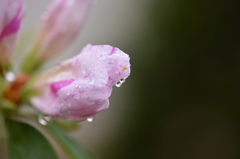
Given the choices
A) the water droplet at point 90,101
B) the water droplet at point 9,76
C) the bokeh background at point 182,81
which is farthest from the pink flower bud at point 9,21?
the bokeh background at point 182,81

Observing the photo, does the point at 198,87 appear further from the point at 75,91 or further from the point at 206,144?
the point at 75,91

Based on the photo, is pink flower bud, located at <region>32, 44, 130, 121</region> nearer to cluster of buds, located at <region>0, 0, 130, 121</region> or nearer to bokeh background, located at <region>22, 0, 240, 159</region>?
cluster of buds, located at <region>0, 0, 130, 121</region>

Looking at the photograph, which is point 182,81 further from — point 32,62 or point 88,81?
point 88,81

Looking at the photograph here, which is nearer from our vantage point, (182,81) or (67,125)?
(67,125)

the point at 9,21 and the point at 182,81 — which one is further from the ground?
the point at 182,81

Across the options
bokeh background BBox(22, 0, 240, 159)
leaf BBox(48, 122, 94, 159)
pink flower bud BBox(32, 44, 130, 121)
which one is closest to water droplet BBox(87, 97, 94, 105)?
pink flower bud BBox(32, 44, 130, 121)

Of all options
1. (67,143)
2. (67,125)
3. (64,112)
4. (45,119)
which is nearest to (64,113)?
(64,112)
